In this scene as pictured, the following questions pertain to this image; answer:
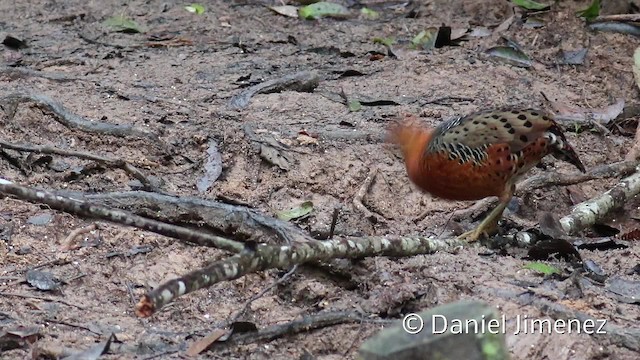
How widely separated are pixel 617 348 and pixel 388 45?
470cm

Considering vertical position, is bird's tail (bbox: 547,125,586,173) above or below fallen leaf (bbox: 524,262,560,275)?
above

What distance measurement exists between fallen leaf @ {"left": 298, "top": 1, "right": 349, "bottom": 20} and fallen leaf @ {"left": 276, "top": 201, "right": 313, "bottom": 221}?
3620 millimetres

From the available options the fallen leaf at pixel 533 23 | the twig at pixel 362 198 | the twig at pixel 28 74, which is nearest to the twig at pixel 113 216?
the twig at pixel 362 198

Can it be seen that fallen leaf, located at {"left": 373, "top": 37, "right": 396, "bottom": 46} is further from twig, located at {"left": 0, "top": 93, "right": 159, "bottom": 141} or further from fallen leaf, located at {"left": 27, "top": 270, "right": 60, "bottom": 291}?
fallen leaf, located at {"left": 27, "top": 270, "right": 60, "bottom": 291}

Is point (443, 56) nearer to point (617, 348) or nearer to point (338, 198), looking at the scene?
point (338, 198)

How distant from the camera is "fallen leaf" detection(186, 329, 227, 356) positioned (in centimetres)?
368

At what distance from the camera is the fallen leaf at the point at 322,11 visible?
28.5 ft

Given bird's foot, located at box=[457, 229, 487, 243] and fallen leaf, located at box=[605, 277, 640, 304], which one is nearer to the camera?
fallen leaf, located at box=[605, 277, 640, 304]

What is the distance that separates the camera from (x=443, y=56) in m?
7.58

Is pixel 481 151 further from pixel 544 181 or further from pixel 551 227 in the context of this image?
pixel 544 181

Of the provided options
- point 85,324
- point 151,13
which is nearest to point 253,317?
point 85,324

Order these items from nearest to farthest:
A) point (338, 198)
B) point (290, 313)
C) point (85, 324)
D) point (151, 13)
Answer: point (85, 324) → point (290, 313) → point (338, 198) → point (151, 13)

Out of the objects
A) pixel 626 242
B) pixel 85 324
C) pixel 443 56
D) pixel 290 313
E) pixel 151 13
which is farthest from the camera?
pixel 151 13

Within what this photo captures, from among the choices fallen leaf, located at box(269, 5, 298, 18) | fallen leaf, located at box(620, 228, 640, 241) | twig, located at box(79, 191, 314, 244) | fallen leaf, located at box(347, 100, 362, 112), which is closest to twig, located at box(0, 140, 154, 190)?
twig, located at box(79, 191, 314, 244)
